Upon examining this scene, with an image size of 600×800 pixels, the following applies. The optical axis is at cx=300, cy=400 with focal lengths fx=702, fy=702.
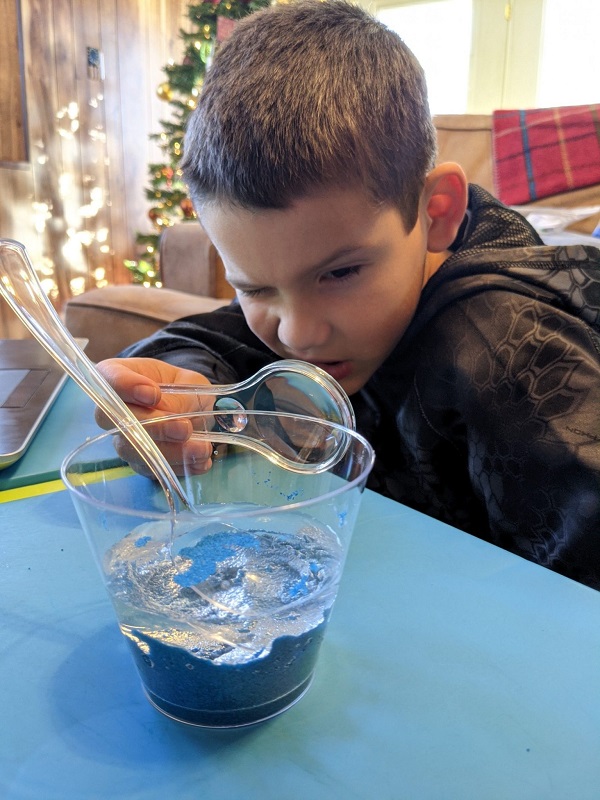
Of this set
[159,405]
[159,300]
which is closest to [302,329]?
[159,405]

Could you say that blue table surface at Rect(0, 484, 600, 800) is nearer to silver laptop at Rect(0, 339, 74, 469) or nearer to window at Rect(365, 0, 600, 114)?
silver laptop at Rect(0, 339, 74, 469)

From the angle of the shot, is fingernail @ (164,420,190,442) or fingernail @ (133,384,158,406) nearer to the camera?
fingernail @ (164,420,190,442)

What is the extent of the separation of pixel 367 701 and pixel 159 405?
1.08ft

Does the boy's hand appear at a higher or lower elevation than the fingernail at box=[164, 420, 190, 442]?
lower

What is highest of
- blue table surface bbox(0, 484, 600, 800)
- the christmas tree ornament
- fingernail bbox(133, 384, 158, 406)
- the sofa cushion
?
the christmas tree ornament

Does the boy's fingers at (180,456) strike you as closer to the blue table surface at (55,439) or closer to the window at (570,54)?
the blue table surface at (55,439)

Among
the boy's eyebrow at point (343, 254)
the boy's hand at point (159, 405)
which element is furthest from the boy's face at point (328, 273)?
the boy's hand at point (159, 405)

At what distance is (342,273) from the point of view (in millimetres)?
667

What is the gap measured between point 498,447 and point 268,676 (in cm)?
42

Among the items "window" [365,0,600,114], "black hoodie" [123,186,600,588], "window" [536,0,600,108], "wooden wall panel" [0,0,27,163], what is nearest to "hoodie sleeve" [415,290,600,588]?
"black hoodie" [123,186,600,588]

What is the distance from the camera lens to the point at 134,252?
374 centimetres

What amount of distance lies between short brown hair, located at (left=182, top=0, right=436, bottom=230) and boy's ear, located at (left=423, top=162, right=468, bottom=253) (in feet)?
0.10

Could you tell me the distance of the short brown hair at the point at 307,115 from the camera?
23.8 inches

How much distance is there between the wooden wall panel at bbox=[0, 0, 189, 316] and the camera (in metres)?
3.06
